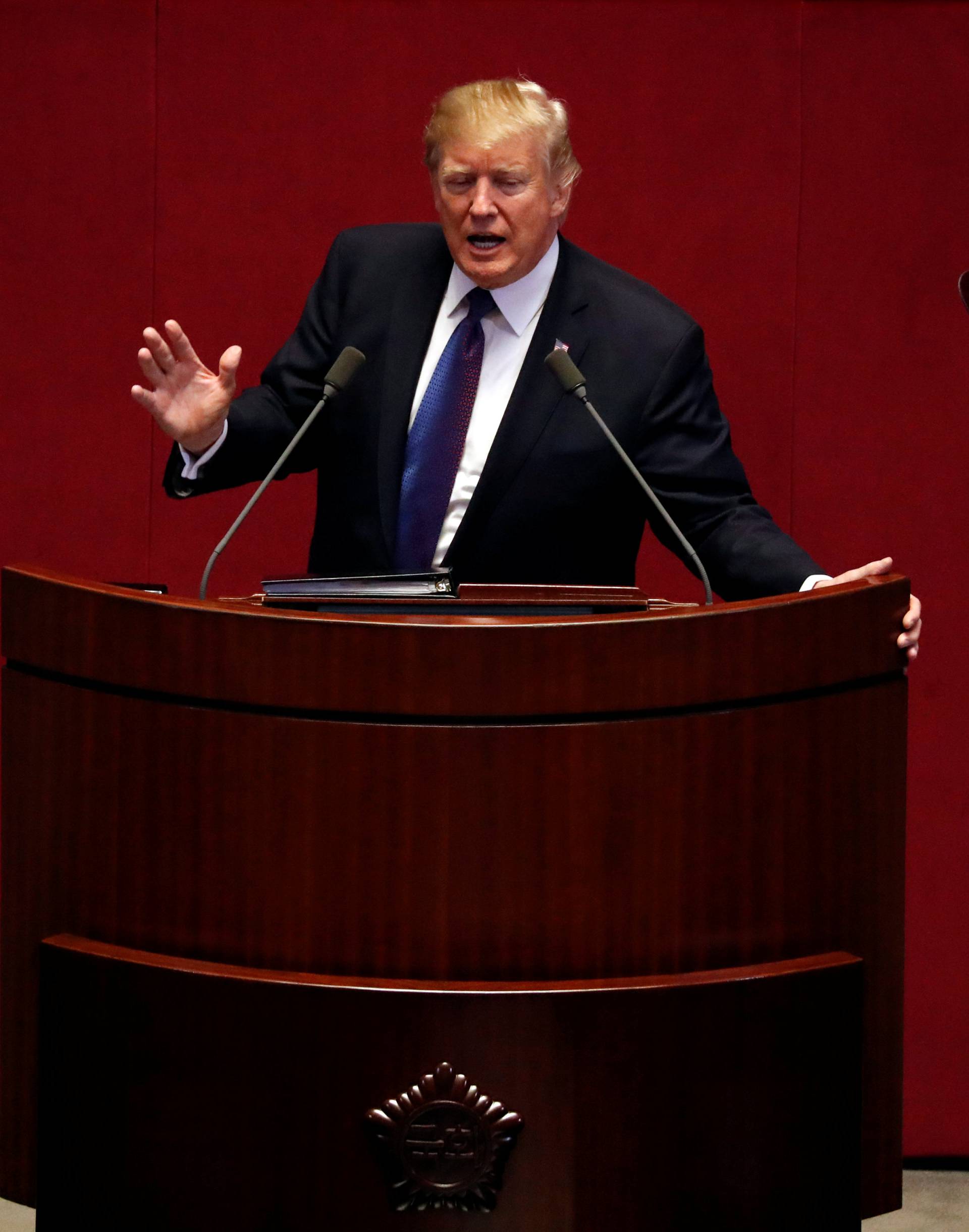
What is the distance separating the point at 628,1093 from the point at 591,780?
23 centimetres

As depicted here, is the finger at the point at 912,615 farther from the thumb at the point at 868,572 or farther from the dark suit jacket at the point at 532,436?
the dark suit jacket at the point at 532,436

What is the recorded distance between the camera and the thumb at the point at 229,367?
4.78 feet

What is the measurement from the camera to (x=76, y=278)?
8.18 ft

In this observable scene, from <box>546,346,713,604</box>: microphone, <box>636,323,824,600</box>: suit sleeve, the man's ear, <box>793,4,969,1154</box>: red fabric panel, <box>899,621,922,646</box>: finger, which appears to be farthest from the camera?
<box>793,4,969,1154</box>: red fabric panel

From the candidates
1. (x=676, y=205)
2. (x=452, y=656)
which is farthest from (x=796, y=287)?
(x=452, y=656)

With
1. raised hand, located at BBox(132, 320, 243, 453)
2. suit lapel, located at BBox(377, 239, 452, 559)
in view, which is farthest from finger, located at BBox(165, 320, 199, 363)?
suit lapel, located at BBox(377, 239, 452, 559)

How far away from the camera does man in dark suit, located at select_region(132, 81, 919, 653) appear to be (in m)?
1.67

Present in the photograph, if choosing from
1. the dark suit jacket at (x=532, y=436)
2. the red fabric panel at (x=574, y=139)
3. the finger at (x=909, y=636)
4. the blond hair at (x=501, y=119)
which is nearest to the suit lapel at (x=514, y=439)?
the dark suit jacket at (x=532, y=436)

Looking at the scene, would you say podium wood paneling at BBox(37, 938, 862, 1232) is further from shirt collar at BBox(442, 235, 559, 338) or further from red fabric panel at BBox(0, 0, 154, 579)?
red fabric panel at BBox(0, 0, 154, 579)

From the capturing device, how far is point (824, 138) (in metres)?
2.40

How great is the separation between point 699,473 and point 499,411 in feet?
0.75

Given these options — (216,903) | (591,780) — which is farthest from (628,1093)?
(216,903)

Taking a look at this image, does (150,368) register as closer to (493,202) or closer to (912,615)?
(493,202)

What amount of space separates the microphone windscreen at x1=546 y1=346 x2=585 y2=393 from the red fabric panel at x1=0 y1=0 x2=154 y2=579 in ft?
4.12
